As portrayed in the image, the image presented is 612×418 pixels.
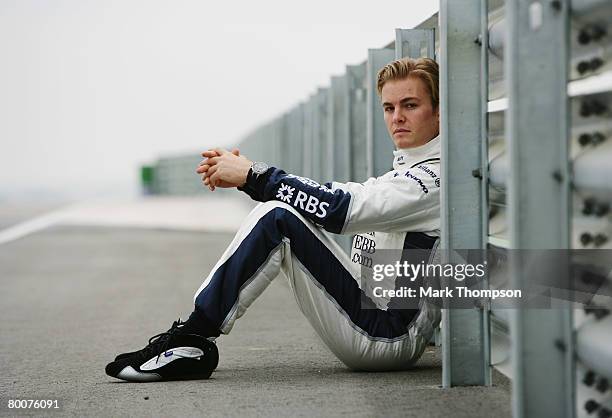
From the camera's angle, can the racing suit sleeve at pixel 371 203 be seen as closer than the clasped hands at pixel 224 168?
Yes

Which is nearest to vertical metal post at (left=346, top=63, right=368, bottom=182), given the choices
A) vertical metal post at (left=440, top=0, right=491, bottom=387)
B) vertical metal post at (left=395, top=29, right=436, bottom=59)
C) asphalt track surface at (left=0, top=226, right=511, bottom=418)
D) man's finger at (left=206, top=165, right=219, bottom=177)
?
asphalt track surface at (left=0, top=226, right=511, bottom=418)

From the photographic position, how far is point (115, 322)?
21.4 ft

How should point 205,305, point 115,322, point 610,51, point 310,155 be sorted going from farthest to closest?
point 310,155, point 115,322, point 205,305, point 610,51

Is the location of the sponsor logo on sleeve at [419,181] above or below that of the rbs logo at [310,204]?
above

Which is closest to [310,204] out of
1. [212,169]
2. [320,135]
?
[212,169]

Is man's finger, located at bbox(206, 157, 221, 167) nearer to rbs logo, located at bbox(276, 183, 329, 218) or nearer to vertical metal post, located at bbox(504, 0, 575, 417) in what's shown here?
rbs logo, located at bbox(276, 183, 329, 218)

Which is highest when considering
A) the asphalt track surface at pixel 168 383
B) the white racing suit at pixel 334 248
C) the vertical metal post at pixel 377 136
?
the vertical metal post at pixel 377 136

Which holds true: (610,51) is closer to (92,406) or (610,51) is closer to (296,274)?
(296,274)

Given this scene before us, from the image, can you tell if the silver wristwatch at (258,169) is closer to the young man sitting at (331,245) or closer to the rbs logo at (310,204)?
the young man sitting at (331,245)

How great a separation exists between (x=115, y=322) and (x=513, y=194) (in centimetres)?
400

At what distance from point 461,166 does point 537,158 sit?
1.02m

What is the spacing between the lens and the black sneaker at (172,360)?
430cm

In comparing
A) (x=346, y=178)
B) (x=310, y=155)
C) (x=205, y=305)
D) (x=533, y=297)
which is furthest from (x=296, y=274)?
(x=310, y=155)

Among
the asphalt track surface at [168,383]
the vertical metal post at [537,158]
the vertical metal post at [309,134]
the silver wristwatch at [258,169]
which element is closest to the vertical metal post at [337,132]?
the asphalt track surface at [168,383]
